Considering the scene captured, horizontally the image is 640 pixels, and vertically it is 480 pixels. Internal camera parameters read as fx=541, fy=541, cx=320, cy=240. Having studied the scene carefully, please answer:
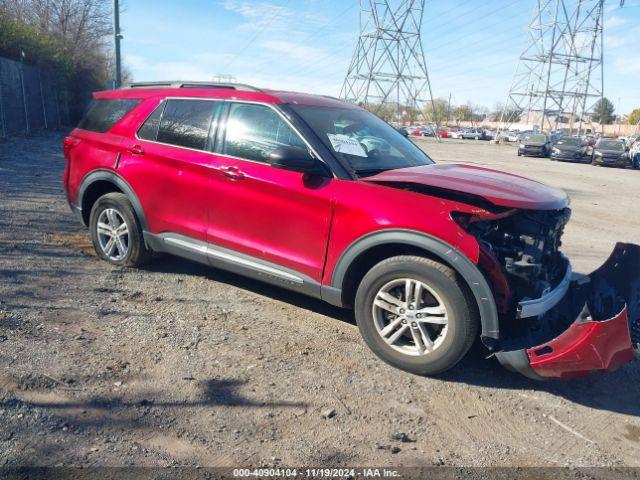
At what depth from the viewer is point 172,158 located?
4.80 metres

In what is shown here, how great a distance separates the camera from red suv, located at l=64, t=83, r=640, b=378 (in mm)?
3455

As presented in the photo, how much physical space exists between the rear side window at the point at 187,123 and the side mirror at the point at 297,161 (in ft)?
3.54

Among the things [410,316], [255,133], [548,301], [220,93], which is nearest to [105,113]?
[220,93]

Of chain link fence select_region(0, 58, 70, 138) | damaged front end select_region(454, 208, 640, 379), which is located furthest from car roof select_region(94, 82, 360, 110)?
chain link fence select_region(0, 58, 70, 138)

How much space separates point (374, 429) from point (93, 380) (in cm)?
175

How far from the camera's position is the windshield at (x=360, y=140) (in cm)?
426

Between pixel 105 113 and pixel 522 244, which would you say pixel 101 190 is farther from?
pixel 522 244

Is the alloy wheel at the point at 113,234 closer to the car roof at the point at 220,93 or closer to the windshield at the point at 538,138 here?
the car roof at the point at 220,93

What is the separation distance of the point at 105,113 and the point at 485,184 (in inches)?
155

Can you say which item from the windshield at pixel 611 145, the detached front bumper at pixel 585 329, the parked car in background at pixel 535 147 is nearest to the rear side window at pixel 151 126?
the detached front bumper at pixel 585 329

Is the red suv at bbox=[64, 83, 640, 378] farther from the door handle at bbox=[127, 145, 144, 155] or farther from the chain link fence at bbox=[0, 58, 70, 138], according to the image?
the chain link fence at bbox=[0, 58, 70, 138]

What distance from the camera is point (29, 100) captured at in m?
19.4

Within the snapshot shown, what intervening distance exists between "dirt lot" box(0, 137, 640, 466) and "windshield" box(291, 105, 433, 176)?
4.48 feet

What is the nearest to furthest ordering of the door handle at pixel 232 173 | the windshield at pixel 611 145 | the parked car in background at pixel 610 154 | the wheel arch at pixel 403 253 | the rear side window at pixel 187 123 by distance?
the wheel arch at pixel 403 253 < the door handle at pixel 232 173 < the rear side window at pixel 187 123 < the parked car in background at pixel 610 154 < the windshield at pixel 611 145
